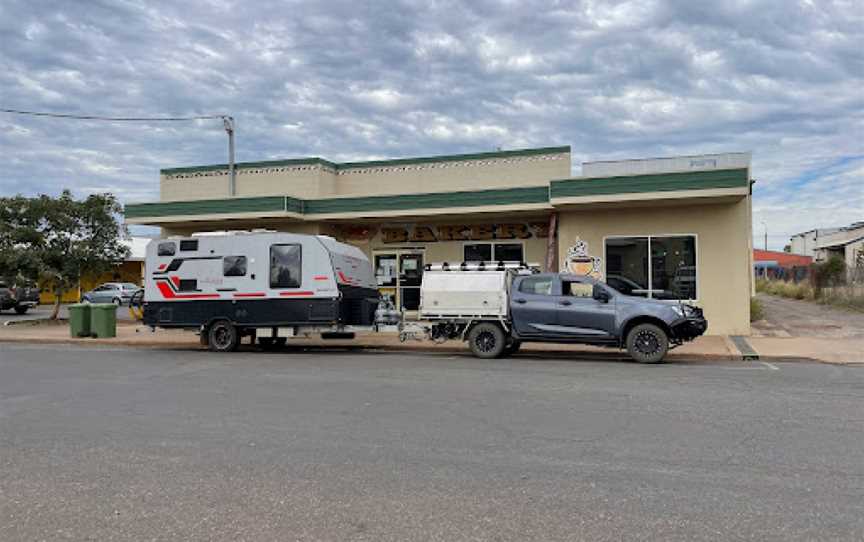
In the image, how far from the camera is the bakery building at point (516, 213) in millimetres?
17578

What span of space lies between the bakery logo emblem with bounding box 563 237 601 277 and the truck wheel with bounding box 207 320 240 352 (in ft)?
28.5

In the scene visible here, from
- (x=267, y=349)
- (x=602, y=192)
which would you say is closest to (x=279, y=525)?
(x=267, y=349)

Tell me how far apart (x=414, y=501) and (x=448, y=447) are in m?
1.60

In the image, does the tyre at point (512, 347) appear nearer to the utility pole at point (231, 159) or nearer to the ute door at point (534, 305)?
the ute door at point (534, 305)

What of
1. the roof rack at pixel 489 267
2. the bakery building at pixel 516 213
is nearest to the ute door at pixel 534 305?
the roof rack at pixel 489 267

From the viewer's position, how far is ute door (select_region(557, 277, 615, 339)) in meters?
13.6

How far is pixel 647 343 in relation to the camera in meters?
13.4

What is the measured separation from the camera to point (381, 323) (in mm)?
15875

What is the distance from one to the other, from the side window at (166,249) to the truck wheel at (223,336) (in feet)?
6.47

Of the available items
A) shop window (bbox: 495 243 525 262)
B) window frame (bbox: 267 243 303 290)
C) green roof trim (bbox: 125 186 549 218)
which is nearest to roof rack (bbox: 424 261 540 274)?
window frame (bbox: 267 243 303 290)

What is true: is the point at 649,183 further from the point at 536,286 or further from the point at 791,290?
the point at 791,290

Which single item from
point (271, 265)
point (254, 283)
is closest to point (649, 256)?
point (271, 265)

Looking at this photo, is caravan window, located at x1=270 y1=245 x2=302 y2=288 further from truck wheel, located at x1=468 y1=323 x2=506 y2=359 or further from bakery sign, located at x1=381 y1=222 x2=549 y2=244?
bakery sign, located at x1=381 y1=222 x2=549 y2=244

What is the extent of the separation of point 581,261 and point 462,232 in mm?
3760
